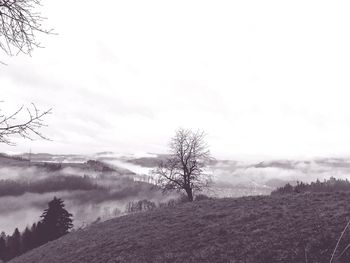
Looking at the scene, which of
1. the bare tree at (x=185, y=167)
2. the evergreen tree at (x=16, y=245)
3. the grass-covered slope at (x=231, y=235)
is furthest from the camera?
the evergreen tree at (x=16, y=245)

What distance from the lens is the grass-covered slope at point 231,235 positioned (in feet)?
46.6

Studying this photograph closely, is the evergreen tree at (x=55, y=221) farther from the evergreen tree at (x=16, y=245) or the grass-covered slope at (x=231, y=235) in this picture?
the evergreen tree at (x=16, y=245)

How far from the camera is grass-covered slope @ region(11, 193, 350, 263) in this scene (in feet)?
46.6

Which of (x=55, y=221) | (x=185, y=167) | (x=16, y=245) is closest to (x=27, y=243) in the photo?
(x=16, y=245)

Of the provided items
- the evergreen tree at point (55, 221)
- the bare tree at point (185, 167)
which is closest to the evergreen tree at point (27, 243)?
the evergreen tree at point (55, 221)

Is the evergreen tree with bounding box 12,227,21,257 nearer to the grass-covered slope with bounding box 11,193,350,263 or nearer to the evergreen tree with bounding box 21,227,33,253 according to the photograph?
the evergreen tree with bounding box 21,227,33,253

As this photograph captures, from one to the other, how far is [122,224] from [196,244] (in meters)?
15.6

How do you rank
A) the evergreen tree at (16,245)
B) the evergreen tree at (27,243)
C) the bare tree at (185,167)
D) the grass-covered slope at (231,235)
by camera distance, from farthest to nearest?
1. the evergreen tree at (16,245)
2. the evergreen tree at (27,243)
3. the bare tree at (185,167)
4. the grass-covered slope at (231,235)

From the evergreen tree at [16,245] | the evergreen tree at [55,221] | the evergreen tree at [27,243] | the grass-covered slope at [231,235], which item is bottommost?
the evergreen tree at [16,245]

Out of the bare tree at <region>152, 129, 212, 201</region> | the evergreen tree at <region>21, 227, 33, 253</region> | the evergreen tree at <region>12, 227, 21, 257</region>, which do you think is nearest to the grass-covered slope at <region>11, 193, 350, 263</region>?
the bare tree at <region>152, 129, 212, 201</region>

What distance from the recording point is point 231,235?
1877cm

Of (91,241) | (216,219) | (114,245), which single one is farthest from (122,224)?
(216,219)

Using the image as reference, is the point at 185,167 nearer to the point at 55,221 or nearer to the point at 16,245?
the point at 55,221

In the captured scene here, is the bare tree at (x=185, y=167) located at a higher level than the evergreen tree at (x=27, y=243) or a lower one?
higher
